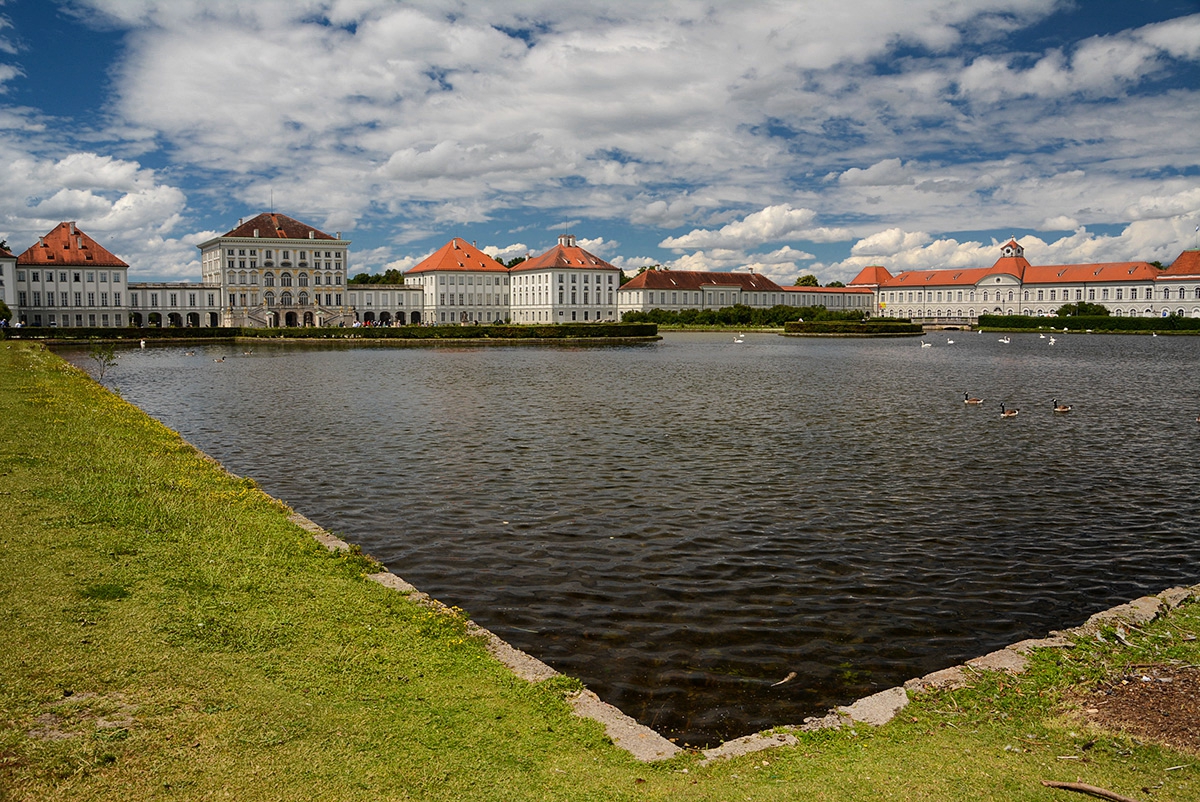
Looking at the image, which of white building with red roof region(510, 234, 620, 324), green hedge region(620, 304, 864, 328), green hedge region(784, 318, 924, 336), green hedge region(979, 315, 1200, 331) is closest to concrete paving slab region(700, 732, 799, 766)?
green hedge region(784, 318, 924, 336)

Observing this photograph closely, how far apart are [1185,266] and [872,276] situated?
5817cm

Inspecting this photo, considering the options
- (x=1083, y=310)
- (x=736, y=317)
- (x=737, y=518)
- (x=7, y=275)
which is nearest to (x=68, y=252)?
(x=7, y=275)

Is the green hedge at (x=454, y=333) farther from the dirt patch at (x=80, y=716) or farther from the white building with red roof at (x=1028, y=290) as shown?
the white building with red roof at (x=1028, y=290)

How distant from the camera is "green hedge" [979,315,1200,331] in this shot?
10494 cm

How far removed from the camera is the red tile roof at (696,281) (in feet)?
474

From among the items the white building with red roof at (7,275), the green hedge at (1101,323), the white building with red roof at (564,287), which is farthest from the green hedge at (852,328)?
the white building with red roof at (7,275)

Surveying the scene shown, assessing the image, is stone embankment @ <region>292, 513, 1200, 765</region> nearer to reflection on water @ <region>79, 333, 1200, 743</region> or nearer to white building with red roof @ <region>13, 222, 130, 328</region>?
reflection on water @ <region>79, 333, 1200, 743</region>

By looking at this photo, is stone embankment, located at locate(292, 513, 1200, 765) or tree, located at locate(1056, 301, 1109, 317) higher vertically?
tree, located at locate(1056, 301, 1109, 317)

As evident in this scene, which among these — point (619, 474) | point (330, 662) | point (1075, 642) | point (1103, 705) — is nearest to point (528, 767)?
point (330, 662)

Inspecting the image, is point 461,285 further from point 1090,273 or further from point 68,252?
point 1090,273

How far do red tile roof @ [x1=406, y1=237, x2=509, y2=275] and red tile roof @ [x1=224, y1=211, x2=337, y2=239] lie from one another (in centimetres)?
2009

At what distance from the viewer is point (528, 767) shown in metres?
4.95

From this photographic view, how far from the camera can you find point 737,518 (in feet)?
41.3

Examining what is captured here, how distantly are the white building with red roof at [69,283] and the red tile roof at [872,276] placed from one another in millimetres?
138982
